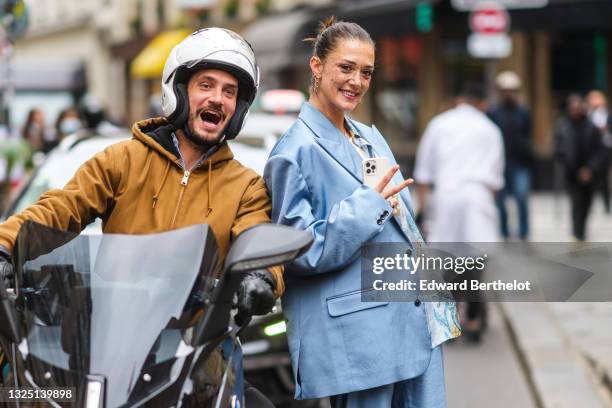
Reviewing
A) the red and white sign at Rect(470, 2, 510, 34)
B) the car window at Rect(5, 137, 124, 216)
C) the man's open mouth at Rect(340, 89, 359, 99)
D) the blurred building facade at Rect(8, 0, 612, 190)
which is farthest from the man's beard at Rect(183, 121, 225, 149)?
the blurred building facade at Rect(8, 0, 612, 190)

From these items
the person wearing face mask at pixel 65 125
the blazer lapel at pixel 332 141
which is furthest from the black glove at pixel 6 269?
the person wearing face mask at pixel 65 125

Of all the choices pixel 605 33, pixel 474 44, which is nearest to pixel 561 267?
pixel 474 44

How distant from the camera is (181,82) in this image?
3.80m

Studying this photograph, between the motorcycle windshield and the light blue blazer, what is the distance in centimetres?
58

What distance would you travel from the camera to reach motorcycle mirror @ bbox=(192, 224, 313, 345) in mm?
2979

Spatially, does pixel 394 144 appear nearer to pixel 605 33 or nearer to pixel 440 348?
pixel 605 33

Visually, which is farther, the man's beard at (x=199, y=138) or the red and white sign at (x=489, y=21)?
the red and white sign at (x=489, y=21)

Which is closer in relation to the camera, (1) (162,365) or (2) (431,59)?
(1) (162,365)

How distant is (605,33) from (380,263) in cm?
2177

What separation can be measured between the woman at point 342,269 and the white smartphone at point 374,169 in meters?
0.04

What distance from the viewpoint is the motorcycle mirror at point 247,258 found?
2.98 meters

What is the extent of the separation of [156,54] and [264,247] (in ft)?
118

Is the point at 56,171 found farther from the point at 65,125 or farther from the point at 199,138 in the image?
the point at 65,125

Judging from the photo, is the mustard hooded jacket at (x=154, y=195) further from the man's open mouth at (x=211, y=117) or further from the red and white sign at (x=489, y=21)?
the red and white sign at (x=489, y=21)
